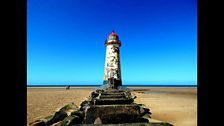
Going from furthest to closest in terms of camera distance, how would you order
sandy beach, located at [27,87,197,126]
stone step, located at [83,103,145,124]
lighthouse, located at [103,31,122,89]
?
lighthouse, located at [103,31,122,89]
sandy beach, located at [27,87,197,126]
stone step, located at [83,103,145,124]

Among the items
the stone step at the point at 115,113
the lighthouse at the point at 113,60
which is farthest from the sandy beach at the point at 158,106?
the lighthouse at the point at 113,60

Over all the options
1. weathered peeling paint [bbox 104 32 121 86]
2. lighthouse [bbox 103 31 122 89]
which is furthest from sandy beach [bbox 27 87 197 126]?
weathered peeling paint [bbox 104 32 121 86]

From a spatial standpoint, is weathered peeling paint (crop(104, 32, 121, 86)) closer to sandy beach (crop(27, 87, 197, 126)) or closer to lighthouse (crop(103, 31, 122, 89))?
lighthouse (crop(103, 31, 122, 89))

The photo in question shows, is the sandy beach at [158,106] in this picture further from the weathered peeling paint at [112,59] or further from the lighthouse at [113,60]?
the weathered peeling paint at [112,59]

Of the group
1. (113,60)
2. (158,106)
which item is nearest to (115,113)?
(158,106)

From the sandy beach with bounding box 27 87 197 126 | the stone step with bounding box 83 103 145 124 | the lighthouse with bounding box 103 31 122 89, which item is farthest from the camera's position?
the lighthouse with bounding box 103 31 122 89

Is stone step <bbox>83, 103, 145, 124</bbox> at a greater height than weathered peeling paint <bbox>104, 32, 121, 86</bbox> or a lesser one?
lesser

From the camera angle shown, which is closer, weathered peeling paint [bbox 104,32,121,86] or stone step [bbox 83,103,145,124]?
stone step [bbox 83,103,145,124]

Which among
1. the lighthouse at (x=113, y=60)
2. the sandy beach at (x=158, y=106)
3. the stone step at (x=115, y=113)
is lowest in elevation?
the sandy beach at (x=158, y=106)

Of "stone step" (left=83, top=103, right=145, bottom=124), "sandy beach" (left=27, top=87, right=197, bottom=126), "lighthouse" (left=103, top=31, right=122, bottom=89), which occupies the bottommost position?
"sandy beach" (left=27, top=87, right=197, bottom=126)

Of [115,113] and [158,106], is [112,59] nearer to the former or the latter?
[158,106]
